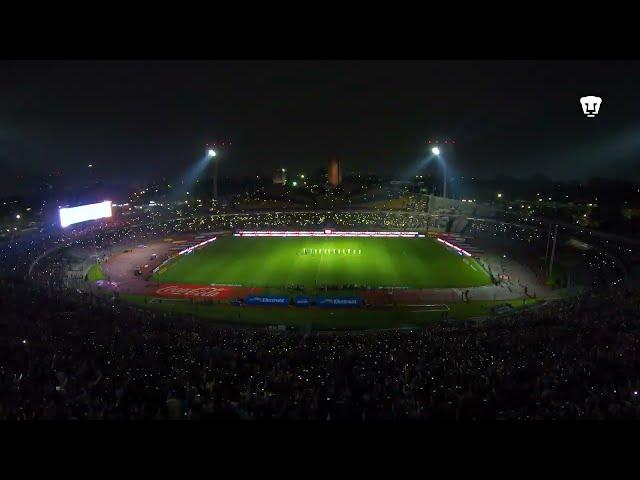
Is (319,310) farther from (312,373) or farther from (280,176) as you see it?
(280,176)

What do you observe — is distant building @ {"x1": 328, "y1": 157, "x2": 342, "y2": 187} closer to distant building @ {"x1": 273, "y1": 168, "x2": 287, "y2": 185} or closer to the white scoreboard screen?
distant building @ {"x1": 273, "y1": 168, "x2": 287, "y2": 185}

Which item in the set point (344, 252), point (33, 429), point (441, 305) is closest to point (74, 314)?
point (33, 429)

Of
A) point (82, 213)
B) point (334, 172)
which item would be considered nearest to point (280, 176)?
point (334, 172)

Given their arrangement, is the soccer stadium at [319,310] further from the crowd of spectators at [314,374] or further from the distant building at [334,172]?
the distant building at [334,172]

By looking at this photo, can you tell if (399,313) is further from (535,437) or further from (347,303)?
(535,437)

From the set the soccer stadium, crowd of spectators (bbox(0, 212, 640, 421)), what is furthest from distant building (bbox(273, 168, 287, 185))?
crowd of spectators (bbox(0, 212, 640, 421))
